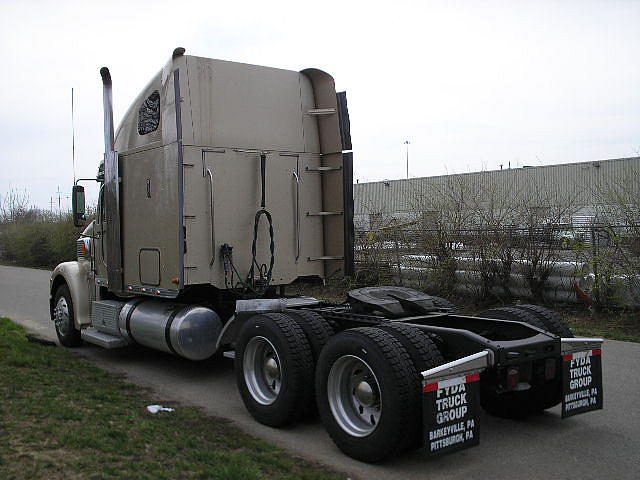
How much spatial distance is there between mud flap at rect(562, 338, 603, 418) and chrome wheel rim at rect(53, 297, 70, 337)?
715cm

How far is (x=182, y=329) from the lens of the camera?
24.2 feet

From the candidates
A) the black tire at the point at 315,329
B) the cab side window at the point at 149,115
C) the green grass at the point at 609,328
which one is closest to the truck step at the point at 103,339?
the cab side window at the point at 149,115

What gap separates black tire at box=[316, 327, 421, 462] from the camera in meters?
4.72

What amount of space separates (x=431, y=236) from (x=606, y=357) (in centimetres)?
566

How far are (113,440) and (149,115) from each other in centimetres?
429

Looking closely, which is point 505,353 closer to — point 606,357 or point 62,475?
point 62,475

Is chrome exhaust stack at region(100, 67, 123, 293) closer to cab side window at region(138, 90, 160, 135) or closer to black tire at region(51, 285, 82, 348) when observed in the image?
cab side window at region(138, 90, 160, 135)

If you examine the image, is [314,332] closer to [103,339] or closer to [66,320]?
[103,339]

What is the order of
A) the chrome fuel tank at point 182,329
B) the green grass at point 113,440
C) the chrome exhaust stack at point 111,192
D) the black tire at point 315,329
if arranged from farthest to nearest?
the chrome exhaust stack at point 111,192 < the chrome fuel tank at point 182,329 < the black tire at point 315,329 < the green grass at point 113,440

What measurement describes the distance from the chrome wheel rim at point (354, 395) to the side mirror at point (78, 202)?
5451 millimetres

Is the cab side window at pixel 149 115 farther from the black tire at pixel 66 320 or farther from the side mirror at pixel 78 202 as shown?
the black tire at pixel 66 320

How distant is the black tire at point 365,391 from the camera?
4719mm

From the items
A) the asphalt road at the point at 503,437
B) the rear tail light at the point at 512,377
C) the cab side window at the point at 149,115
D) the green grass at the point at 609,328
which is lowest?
the asphalt road at the point at 503,437

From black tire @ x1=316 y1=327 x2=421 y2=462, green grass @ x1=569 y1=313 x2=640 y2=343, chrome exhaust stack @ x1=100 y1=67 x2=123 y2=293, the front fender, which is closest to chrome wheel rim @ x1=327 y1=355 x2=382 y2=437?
black tire @ x1=316 y1=327 x2=421 y2=462
